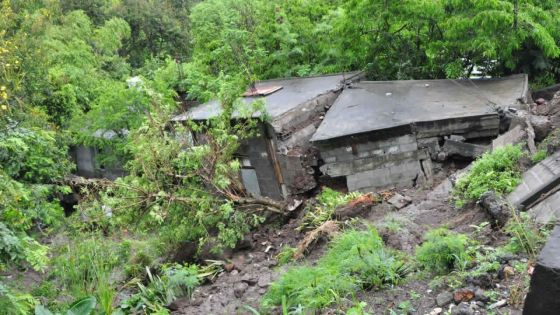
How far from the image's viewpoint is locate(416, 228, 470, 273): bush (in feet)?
16.4

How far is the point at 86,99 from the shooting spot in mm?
17484

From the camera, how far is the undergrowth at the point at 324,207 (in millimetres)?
8953

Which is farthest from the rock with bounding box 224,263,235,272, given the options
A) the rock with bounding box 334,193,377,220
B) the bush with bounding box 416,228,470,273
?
the bush with bounding box 416,228,470,273

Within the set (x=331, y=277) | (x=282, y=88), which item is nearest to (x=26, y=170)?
(x=282, y=88)

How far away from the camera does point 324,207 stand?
9.43 m

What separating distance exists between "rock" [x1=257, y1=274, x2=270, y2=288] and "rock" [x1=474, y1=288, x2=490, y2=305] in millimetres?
3583

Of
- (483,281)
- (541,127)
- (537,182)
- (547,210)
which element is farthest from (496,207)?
(541,127)

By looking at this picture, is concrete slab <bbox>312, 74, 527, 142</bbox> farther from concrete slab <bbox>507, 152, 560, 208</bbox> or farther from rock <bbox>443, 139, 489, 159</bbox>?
concrete slab <bbox>507, 152, 560, 208</bbox>

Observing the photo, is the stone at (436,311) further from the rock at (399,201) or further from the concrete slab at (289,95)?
the concrete slab at (289,95)

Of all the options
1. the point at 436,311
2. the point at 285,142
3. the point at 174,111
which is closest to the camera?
the point at 436,311

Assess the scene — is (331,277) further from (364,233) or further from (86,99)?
(86,99)

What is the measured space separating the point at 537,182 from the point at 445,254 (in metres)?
2.13

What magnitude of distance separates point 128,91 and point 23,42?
11.2 ft

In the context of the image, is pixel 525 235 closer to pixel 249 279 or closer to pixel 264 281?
pixel 264 281
